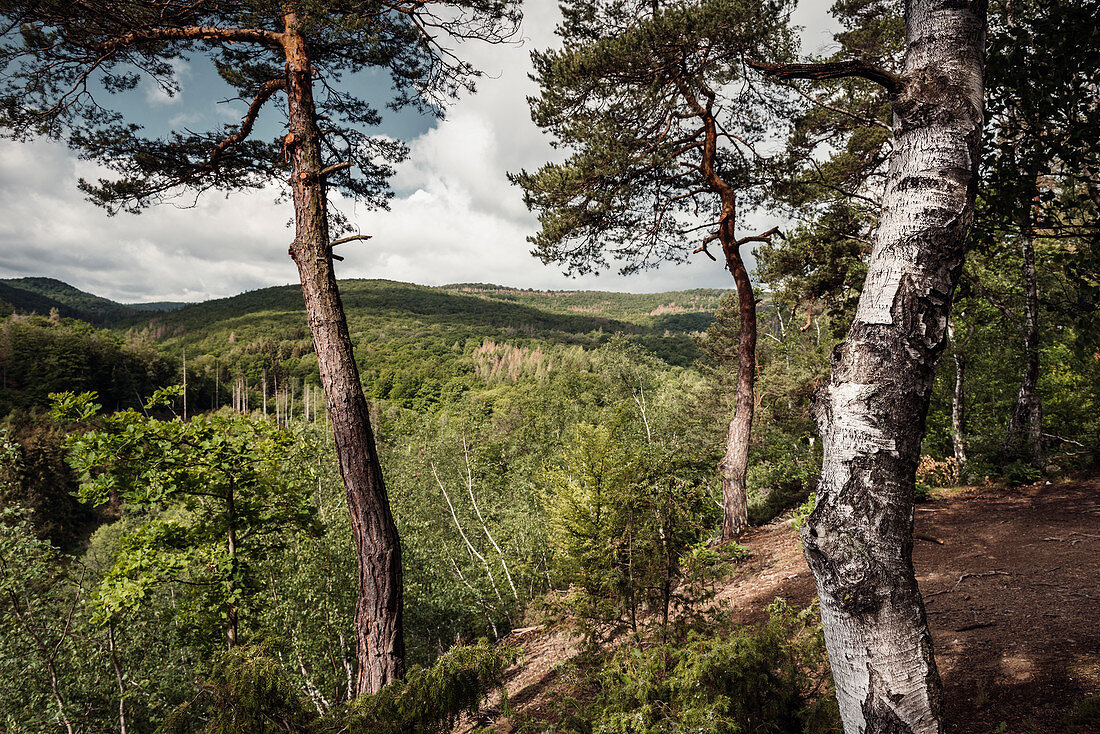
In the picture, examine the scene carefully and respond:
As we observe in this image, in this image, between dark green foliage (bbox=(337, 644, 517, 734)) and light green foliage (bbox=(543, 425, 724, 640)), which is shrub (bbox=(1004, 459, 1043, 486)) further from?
dark green foliage (bbox=(337, 644, 517, 734))

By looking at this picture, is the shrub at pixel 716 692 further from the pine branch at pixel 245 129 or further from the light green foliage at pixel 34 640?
the light green foliage at pixel 34 640

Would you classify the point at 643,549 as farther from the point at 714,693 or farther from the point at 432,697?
the point at 432,697

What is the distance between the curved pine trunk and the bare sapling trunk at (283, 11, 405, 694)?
19.6ft

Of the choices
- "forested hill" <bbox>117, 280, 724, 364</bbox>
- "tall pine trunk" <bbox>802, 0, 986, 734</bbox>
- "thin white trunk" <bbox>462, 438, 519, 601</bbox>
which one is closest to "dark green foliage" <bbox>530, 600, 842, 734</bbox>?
"tall pine trunk" <bbox>802, 0, 986, 734</bbox>

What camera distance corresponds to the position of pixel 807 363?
1566 centimetres

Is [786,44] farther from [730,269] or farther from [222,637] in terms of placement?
[222,637]

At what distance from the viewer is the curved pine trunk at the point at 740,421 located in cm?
766

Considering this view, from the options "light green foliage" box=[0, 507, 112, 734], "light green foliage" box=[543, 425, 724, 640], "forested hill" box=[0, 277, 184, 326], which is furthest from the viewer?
"forested hill" box=[0, 277, 184, 326]

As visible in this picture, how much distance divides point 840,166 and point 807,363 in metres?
8.76

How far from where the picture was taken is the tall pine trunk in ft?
4.88

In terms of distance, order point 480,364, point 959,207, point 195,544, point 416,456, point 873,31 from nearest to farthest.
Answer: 1. point 959,207
2. point 195,544
3. point 873,31
4. point 416,456
5. point 480,364

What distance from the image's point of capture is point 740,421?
302 inches

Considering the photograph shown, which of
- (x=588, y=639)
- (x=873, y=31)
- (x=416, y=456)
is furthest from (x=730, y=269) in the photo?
(x=416, y=456)

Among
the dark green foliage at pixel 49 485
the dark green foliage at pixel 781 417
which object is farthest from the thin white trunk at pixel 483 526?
the dark green foliage at pixel 49 485
